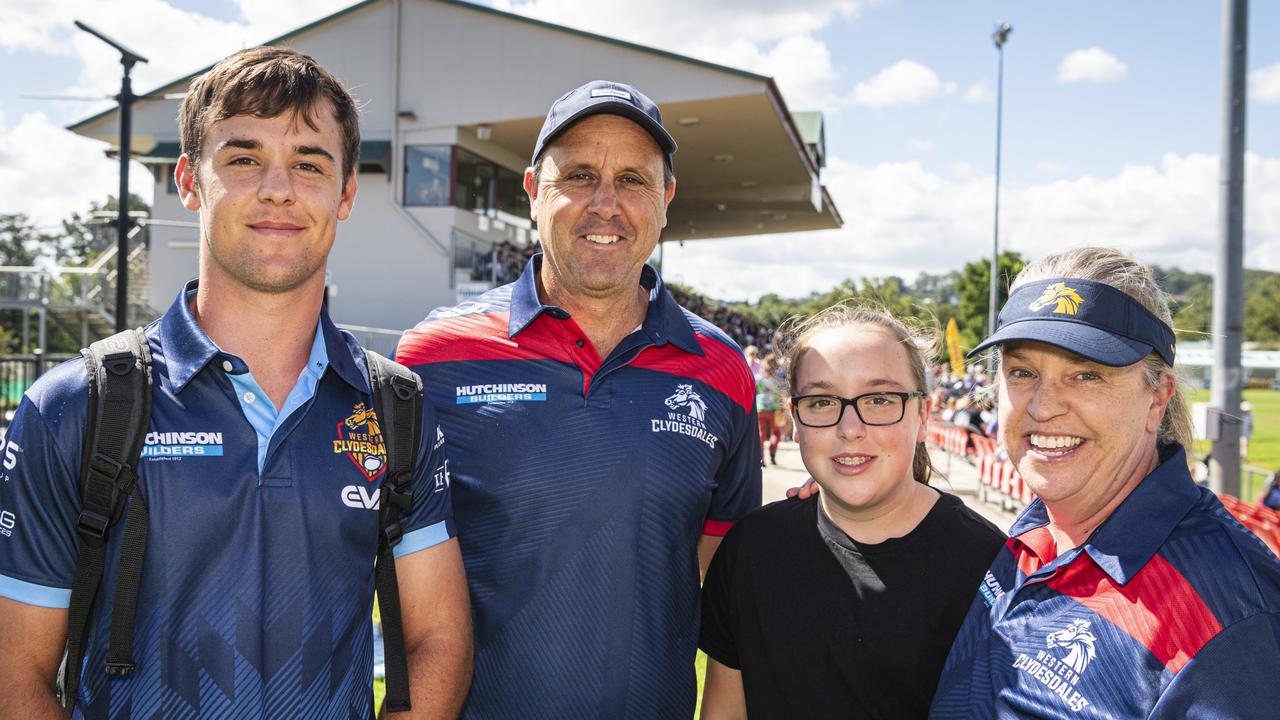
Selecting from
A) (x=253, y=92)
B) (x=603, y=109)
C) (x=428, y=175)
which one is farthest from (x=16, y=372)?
(x=603, y=109)

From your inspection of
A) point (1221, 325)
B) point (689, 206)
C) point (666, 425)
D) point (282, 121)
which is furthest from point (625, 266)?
point (689, 206)

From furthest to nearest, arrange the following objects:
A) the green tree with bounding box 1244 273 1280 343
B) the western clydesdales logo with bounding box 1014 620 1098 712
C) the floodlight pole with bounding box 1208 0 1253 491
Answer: the green tree with bounding box 1244 273 1280 343 < the floodlight pole with bounding box 1208 0 1253 491 < the western clydesdales logo with bounding box 1014 620 1098 712

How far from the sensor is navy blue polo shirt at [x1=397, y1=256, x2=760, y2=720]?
8.20 feet

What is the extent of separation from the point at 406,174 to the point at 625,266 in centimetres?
2340

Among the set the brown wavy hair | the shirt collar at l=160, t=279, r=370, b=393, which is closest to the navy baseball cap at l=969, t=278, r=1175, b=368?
the shirt collar at l=160, t=279, r=370, b=393

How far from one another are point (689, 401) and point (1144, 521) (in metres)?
1.30

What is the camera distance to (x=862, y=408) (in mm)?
2428

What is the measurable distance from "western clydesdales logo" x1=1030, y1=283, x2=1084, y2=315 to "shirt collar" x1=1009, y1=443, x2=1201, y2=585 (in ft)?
1.32

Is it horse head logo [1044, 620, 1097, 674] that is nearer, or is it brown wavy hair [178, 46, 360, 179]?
horse head logo [1044, 620, 1097, 674]

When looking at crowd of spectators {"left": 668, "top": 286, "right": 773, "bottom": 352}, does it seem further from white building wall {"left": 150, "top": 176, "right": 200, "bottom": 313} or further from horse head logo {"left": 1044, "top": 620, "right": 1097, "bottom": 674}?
horse head logo {"left": 1044, "top": 620, "right": 1097, "bottom": 674}

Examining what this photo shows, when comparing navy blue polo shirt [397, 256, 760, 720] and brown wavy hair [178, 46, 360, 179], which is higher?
brown wavy hair [178, 46, 360, 179]

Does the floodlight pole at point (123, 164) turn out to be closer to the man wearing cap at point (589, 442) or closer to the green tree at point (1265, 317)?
the man wearing cap at point (589, 442)

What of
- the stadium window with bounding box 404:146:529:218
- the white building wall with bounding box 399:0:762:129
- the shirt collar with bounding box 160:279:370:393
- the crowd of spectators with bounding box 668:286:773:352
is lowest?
the shirt collar with bounding box 160:279:370:393

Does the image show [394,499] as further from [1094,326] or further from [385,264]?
[385,264]
